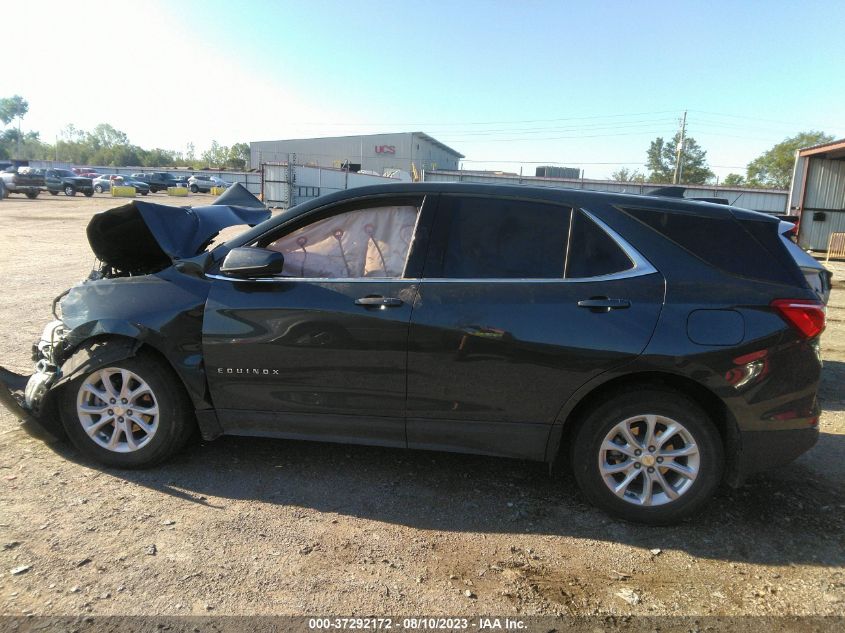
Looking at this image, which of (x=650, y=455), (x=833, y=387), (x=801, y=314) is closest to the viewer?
(x=801, y=314)

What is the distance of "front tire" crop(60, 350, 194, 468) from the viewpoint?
3.51 m

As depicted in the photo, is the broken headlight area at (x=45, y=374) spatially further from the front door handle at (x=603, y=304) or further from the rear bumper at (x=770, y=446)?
the rear bumper at (x=770, y=446)

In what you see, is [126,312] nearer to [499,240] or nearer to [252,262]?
[252,262]

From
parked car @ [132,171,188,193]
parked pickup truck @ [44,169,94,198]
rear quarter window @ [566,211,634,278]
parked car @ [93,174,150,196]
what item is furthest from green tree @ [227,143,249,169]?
rear quarter window @ [566,211,634,278]

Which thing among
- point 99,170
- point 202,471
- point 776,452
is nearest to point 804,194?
point 776,452

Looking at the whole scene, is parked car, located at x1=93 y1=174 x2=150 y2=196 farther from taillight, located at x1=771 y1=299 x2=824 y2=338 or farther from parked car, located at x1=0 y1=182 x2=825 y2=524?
taillight, located at x1=771 y1=299 x2=824 y2=338

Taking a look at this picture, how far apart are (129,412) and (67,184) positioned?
151 ft

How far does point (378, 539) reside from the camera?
2.98 meters

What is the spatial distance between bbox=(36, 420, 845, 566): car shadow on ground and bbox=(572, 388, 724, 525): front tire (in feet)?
0.46

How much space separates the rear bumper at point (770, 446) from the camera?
9.95 feet

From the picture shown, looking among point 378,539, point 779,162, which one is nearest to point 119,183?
point 378,539

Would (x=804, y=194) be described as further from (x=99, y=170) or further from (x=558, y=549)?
(x=99, y=170)

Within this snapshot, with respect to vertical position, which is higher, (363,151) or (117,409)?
(363,151)

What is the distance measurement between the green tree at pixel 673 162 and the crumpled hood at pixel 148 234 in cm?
8167
